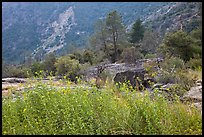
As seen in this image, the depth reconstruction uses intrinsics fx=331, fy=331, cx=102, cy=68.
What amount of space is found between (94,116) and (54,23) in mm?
84331

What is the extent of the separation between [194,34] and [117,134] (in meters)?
17.0

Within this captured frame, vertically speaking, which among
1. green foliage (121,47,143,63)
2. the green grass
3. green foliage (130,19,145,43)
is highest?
the green grass

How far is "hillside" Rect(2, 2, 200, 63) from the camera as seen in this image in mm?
64875

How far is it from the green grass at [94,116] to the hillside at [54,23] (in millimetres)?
49550

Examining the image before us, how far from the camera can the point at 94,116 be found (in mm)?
4062

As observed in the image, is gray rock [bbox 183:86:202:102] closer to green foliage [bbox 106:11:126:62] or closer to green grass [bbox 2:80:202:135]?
green grass [bbox 2:80:202:135]

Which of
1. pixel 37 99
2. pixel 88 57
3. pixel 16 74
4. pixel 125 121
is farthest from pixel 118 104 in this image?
pixel 88 57

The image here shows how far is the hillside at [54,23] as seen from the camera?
6488 centimetres

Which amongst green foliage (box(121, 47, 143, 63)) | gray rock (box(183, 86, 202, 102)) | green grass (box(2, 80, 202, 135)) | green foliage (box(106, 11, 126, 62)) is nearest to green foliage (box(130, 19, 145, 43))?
green foliage (box(106, 11, 126, 62))

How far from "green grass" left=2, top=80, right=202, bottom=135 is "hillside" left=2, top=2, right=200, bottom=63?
49.5 meters

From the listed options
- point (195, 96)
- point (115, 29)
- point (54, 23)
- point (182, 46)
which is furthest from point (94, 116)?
point (54, 23)

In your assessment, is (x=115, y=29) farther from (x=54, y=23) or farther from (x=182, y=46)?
(x=54, y=23)

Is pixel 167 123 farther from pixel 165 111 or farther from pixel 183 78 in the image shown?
pixel 183 78

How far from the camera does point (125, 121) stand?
4.02 meters
